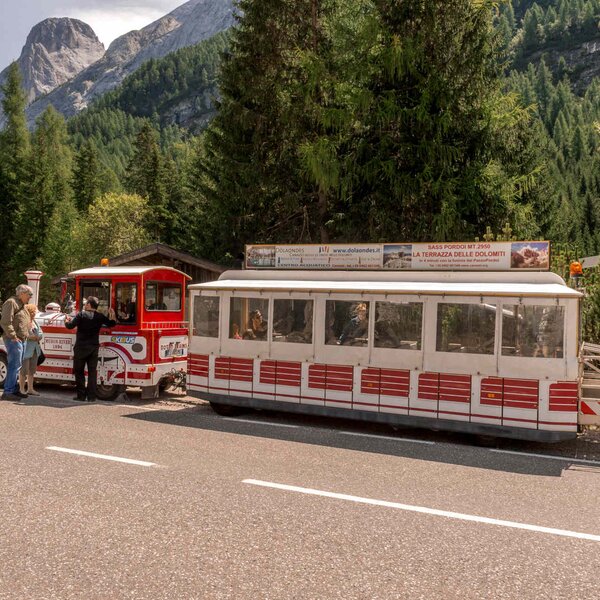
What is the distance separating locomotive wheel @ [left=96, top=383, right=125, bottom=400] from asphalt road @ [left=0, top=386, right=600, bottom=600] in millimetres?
3167

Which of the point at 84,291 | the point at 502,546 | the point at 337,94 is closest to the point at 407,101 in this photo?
the point at 337,94

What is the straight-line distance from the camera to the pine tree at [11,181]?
56.6m

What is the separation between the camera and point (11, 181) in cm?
6047

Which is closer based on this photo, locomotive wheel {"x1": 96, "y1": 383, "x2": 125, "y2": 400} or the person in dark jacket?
the person in dark jacket

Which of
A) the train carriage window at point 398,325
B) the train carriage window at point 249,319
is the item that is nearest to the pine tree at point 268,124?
the train carriage window at point 249,319

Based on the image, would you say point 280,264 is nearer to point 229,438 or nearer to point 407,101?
point 229,438

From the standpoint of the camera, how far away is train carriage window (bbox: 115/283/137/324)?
13.1 metres

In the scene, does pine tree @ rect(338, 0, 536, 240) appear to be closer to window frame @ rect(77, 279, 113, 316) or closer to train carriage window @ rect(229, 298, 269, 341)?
train carriage window @ rect(229, 298, 269, 341)

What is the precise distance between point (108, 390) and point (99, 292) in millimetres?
1982

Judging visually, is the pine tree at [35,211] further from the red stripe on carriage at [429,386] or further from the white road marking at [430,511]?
the white road marking at [430,511]

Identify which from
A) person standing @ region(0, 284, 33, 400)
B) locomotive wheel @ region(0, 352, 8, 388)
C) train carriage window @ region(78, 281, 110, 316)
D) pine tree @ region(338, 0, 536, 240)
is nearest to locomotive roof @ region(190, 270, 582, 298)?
train carriage window @ region(78, 281, 110, 316)

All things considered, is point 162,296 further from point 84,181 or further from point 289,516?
point 84,181

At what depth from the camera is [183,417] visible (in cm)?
1144

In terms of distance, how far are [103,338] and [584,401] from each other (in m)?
8.91
